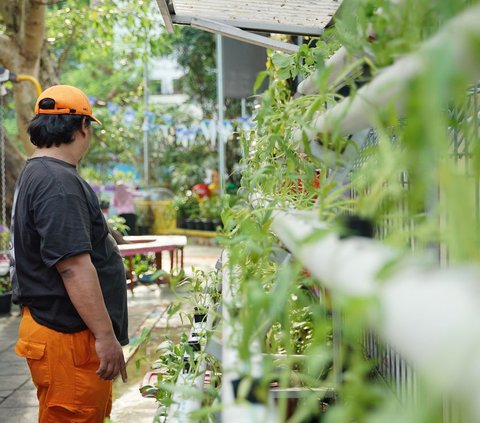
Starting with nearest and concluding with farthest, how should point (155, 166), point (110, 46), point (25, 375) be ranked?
point (25, 375)
point (110, 46)
point (155, 166)

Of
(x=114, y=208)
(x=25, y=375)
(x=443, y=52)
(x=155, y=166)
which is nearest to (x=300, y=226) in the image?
(x=443, y=52)

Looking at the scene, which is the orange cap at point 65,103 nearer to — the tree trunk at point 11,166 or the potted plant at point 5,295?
the potted plant at point 5,295

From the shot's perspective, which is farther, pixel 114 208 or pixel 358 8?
pixel 114 208

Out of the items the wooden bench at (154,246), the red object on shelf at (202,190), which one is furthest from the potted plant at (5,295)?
the red object on shelf at (202,190)

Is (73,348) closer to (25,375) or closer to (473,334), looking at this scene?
(473,334)

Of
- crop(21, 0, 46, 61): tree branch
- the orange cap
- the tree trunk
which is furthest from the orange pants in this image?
the tree trunk

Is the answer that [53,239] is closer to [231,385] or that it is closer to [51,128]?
[51,128]

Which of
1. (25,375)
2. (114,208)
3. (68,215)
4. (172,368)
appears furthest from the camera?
(114,208)

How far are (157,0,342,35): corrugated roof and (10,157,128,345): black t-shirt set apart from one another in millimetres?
778

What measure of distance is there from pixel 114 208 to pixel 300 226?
44.2 feet

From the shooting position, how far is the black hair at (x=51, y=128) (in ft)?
9.57

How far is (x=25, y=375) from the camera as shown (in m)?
5.53

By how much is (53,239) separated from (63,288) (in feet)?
0.64

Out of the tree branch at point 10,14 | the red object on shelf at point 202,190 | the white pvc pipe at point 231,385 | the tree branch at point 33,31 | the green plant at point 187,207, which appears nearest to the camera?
the white pvc pipe at point 231,385
